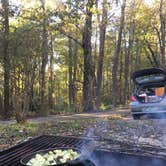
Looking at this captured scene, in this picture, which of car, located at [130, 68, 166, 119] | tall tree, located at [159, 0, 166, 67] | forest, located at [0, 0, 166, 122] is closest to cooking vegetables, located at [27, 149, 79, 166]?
forest, located at [0, 0, 166, 122]

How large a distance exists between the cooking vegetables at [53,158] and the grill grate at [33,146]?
0.28m

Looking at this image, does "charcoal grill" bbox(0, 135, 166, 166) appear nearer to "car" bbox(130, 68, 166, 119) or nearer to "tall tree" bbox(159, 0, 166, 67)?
"car" bbox(130, 68, 166, 119)

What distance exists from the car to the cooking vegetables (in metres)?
7.99

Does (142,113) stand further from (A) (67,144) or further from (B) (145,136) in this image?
(A) (67,144)

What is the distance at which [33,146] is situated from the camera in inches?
217

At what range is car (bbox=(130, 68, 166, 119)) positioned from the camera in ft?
39.7

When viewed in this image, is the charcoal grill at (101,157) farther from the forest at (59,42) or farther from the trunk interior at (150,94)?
the trunk interior at (150,94)

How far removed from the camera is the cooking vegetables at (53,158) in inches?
163

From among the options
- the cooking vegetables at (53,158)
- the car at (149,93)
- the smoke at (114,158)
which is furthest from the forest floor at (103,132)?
the cooking vegetables at (53,158)

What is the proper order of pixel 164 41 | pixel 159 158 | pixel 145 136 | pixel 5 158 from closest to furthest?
pixel 159 158 < pixel 5 158 < pixel 145 136 < pixel 164 41

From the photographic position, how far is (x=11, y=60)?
48.4 ft

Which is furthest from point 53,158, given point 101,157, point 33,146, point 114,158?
point 33,146

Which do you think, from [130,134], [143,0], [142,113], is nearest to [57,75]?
[143,0]

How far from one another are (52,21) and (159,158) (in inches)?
466
